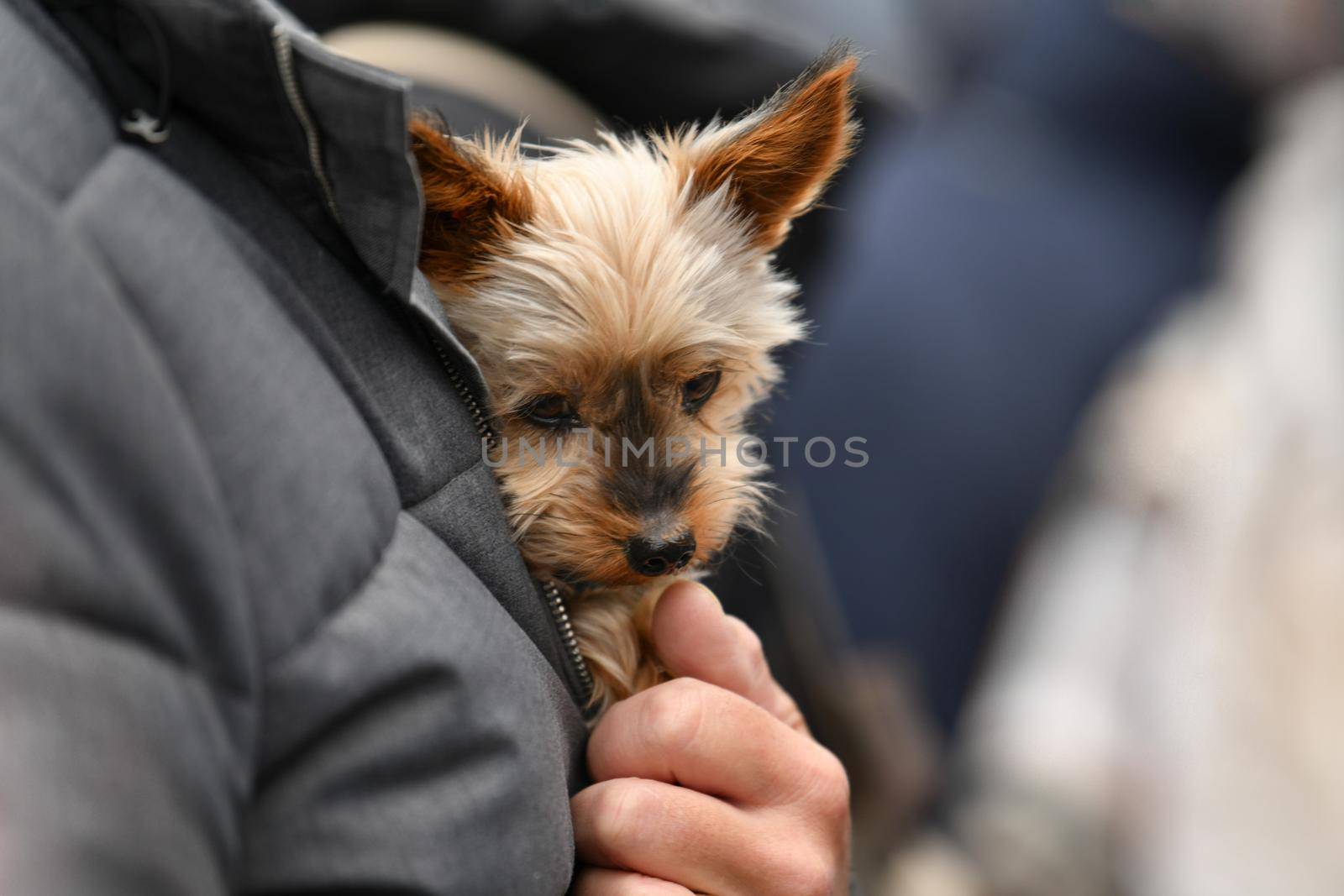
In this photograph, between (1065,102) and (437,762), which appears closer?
(437,762)

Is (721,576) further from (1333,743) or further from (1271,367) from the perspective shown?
(1271,367)

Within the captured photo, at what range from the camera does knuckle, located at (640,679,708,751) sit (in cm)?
69

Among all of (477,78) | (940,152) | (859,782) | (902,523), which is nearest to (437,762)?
(477,78)

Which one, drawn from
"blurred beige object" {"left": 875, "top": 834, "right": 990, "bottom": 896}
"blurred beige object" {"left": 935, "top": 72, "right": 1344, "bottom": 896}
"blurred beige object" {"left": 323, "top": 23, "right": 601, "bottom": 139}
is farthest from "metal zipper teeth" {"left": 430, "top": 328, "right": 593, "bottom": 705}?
"blurred beige object" {"left": 935, "top": 72, "right": 1344, "bottom": 896}

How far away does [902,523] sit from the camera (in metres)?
2.57

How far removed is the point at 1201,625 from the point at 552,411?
5.92 ft

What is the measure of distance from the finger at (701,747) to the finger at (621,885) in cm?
6

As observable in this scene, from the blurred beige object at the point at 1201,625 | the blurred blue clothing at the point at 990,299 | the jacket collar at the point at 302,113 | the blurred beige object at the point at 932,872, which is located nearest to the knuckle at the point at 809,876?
the jacket collar at the point at 302,113

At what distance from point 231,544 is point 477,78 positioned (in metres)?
0.70

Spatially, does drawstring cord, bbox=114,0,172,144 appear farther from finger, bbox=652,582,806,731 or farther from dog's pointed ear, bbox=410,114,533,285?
finger, bbox=652,582,806,731

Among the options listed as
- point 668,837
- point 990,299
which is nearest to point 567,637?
point 668,837

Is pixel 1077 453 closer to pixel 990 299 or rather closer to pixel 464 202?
pixel 990 299

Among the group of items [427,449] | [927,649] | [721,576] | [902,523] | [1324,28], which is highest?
[1324,28]

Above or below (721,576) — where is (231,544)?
above
